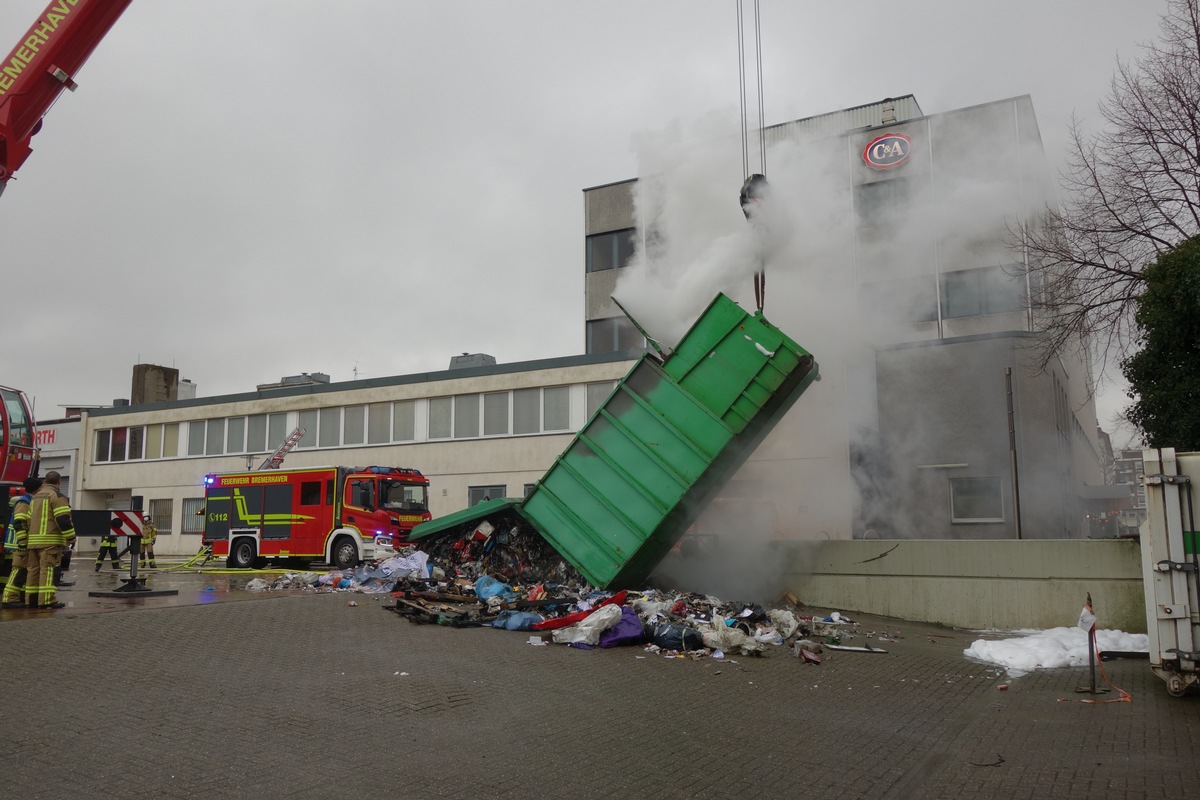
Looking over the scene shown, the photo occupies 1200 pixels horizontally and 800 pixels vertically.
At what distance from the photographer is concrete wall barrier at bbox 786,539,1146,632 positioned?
10344 millimetres

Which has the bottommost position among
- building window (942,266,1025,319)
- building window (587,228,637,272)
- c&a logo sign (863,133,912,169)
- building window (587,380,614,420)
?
building window (587,380,614,420)

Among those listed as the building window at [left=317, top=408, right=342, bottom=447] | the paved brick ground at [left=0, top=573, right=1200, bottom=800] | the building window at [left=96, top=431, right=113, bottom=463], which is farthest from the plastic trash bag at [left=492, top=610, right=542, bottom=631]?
the building window at [left=96, top=431, right=113, bottom=463]

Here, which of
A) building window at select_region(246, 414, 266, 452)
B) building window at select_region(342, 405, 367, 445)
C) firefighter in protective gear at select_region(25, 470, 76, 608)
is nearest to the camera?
firefighter in protective gear at select_region(25, 470, 76, 608)

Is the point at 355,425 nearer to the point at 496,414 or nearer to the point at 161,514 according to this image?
the point at 496,414

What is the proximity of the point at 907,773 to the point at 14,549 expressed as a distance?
10483 millimetres

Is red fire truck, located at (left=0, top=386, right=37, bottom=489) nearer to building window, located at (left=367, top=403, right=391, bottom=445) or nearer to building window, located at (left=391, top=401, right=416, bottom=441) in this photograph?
building window, located at (left=391, top=401, right=416, bottom=441)

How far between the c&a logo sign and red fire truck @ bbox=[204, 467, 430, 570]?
11.8m

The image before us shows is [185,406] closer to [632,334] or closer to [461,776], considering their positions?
[632,334]

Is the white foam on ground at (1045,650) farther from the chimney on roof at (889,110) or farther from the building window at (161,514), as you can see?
the building window at (161,514)

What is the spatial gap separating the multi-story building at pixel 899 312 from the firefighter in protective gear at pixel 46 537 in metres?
7.80

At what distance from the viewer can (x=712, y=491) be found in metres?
10.9

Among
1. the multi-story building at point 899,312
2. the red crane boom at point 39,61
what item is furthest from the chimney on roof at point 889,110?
the red crane boom at point 39,61

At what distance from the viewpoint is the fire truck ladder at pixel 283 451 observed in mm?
25500

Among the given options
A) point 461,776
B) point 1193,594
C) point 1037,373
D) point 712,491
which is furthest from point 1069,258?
point 461,776
